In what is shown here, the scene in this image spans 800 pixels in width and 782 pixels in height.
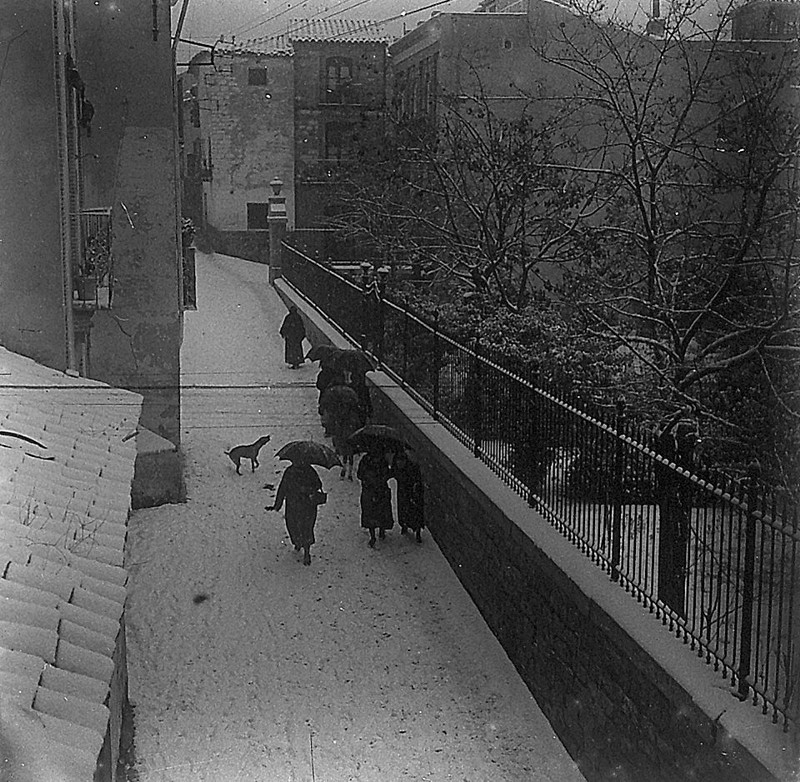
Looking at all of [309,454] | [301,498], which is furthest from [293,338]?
[301,498]

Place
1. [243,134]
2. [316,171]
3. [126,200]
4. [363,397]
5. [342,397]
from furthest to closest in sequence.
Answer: [243,134]
[316,171]
[363,397]
[342,397]
[126,200]

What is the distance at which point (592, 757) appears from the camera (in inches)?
206

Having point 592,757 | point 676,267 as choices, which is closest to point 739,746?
point 592,757

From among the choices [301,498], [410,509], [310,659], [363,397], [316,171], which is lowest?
[310,659]

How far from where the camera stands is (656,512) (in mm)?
5371

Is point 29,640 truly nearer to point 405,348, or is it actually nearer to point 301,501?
point 301,501

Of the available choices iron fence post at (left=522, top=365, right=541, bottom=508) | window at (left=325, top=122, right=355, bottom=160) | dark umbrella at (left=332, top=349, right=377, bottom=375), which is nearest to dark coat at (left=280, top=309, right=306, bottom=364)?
dark umbrella at (left=332, top=349, right=377, bottom=375)

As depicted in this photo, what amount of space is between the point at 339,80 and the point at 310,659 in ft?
64.4

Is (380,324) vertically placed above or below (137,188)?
below

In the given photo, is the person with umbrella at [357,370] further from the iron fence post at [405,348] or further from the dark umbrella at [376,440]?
the dark umbrella at [376,440]

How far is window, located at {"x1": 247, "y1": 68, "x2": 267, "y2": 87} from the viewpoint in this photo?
25.7 metres

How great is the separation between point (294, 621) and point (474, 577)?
4.18 ft

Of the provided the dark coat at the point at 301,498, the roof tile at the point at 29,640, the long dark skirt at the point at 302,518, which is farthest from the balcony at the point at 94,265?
the roof tile at the point at 29,640

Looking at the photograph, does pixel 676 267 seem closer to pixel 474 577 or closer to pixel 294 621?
pixel 474 577
